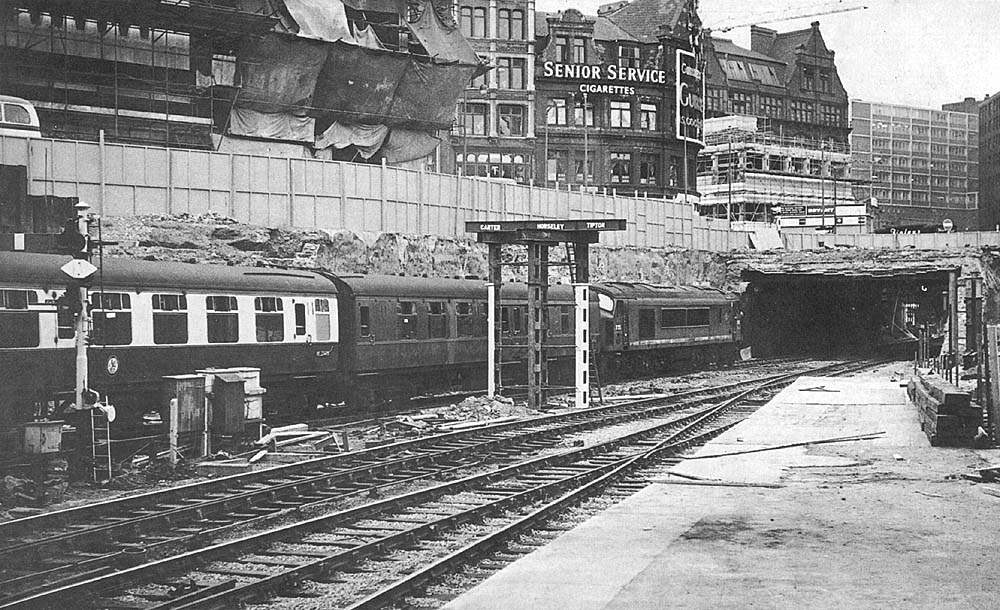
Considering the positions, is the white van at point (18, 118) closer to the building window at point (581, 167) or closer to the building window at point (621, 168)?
the building window at point (581, 167)

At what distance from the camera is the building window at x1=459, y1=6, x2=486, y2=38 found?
6894 cm

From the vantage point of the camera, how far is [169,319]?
20.2 metres

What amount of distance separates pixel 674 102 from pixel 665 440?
59.9 meters

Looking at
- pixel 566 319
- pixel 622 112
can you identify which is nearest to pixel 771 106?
pixel 622 112

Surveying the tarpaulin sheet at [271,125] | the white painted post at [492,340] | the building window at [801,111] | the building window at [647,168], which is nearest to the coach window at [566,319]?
the white painted post at [492,340]

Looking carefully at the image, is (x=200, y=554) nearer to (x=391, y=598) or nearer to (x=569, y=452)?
(x=391, y=598)

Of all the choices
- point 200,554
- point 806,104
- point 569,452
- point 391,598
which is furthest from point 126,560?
point 806,104

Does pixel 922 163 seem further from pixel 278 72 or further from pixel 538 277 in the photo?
pixel 538 277

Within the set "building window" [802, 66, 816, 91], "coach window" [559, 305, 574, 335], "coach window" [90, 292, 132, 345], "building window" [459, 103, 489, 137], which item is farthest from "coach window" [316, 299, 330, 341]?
"building window" [802, 66, 816, 91]

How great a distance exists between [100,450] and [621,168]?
6106 cm

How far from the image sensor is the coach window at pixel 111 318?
18.7 meters

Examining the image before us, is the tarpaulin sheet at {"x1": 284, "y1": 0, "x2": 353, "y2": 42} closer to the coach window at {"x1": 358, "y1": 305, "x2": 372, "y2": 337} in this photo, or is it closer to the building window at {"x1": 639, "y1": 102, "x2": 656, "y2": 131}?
the coach window at {"x1": 358, "y1": 305, "x2": 372, "y2": 337}

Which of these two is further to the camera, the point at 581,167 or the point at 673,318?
the point at 581,167

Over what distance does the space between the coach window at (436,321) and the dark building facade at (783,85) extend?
72.4m
